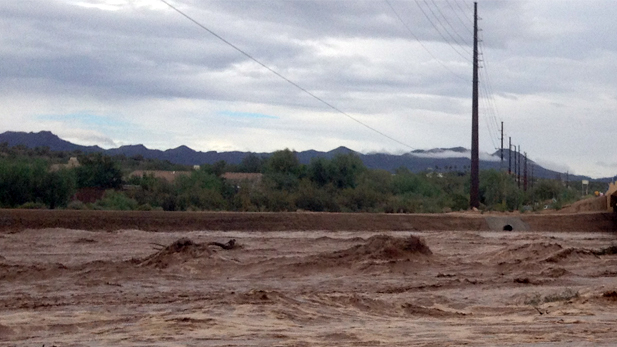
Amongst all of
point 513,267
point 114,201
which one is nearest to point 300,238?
point 513,267

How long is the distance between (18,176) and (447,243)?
28.4 metres

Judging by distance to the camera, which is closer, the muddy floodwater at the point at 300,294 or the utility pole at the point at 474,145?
the muddy floodwater at the point at 300,294

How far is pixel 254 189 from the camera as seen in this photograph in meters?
59.7

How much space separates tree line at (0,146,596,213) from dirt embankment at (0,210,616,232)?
12921 millimetres

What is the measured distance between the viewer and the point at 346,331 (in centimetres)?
1193

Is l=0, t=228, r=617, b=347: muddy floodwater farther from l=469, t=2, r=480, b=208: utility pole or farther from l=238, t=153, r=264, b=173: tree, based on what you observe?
l=238, t=153, r=264, b=173: tree

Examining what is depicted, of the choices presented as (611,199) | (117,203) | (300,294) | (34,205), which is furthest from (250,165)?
(300,294)

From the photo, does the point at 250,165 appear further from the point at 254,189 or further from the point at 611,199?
the point at 611,199

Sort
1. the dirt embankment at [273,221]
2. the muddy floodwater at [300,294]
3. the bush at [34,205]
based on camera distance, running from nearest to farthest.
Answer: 1. the muddy floodwater at [300,294]
2. the dirt embankment at [273,221]
3. the bush at [34,205]

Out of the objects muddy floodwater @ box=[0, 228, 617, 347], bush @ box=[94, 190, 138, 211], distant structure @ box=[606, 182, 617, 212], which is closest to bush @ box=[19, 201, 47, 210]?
bush @ box=[94, 190, 138, 211]

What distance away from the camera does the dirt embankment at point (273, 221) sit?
106 ft

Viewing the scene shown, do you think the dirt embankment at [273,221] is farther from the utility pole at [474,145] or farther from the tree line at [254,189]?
the tree line at [254,189]

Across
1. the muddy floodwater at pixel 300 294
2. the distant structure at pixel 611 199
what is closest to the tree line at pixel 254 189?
the distant structure at pixel 611 199

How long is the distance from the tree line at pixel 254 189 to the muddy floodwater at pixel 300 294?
19406mm
